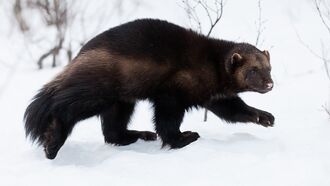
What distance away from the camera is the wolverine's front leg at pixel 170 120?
4.47 m

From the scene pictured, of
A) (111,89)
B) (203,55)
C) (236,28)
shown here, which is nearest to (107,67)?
(111,89)

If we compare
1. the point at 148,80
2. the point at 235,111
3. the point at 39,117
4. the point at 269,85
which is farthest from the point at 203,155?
the point at 39,117

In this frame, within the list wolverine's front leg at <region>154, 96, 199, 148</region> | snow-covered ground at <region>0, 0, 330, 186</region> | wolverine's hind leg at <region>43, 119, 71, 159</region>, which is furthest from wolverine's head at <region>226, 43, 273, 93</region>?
wolverine's hind leg at <region>43, 119, 71, 159</region>

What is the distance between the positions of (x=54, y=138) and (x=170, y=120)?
0.85 meters

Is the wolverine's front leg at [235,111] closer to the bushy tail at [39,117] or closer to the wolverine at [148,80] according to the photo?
the wolverine at [148,80]

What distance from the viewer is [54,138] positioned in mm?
4273

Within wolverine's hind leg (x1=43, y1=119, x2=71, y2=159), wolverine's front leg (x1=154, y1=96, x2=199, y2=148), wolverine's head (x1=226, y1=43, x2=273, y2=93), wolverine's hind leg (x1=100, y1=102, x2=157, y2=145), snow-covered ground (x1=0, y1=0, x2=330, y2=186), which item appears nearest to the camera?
snow-covered ground (x1=0, y1=0, x2=330, y2=186)

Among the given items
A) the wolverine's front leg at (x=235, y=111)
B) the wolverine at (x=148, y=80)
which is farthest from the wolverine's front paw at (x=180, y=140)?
the wolverine's front leg at (x=235, y=111)

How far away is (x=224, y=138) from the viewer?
4.70 meters

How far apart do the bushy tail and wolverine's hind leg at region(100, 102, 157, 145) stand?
59 cm

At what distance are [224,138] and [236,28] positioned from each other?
7.47 metres

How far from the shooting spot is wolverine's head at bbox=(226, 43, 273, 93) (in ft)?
15.3

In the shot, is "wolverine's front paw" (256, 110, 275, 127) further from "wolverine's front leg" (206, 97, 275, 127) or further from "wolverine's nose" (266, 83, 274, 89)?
"wolverine's nose" (266, 83, 274, 89)

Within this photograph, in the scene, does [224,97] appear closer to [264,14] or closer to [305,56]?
[305,56]
